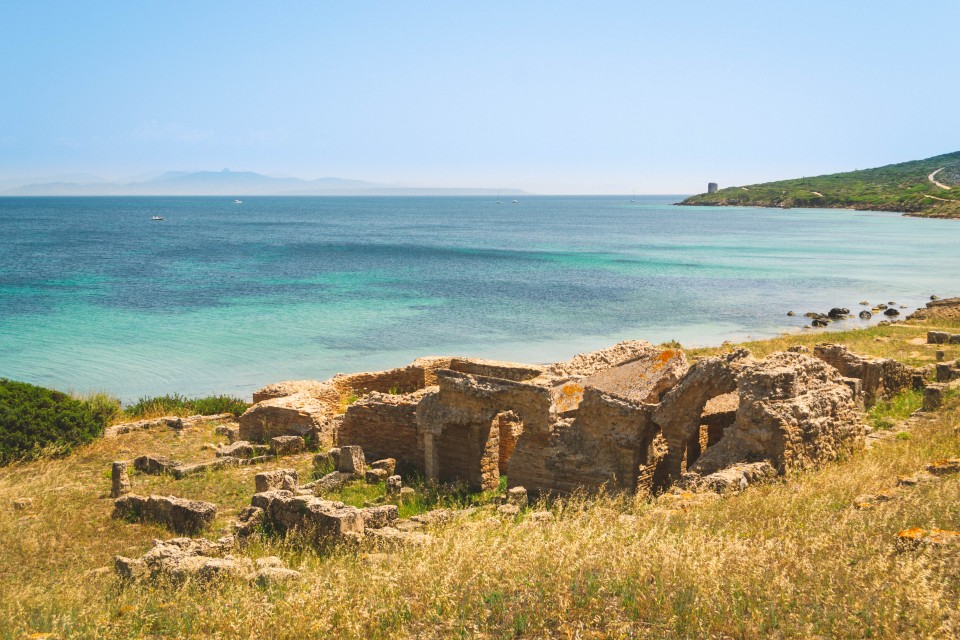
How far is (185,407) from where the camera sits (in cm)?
2095

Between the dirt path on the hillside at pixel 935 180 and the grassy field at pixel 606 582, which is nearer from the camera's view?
the grassy field at pixel 606 582

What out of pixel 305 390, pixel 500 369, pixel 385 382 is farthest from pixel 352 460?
pixel 385 382

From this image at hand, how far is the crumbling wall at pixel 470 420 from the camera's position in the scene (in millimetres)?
12781

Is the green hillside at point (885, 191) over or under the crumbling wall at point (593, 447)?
over

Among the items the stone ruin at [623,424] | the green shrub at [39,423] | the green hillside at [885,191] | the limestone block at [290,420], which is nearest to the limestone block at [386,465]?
the stone ruin at [623,424]

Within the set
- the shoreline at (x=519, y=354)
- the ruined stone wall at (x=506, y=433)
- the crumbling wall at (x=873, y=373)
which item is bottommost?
the shoreline at (x=519, y=354)

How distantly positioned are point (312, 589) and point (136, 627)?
154cm

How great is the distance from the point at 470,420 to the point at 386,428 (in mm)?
2584

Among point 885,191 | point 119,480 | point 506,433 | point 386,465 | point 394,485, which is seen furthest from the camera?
point 885,191

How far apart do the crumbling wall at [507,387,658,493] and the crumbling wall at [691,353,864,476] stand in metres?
1.04

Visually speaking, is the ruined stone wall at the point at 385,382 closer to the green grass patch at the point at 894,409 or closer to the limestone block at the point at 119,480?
the limestone block at the point at 119,480

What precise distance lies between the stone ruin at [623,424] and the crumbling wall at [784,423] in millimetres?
18

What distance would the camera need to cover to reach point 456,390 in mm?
13469

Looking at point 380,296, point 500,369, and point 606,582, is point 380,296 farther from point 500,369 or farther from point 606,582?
point 606,582
